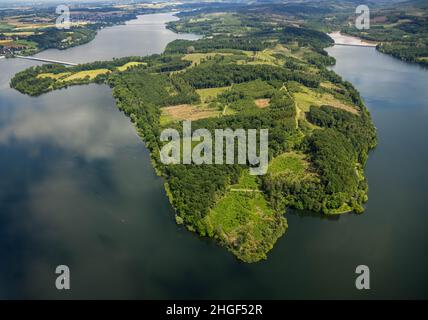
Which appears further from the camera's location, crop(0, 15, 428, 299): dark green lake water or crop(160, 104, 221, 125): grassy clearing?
crop(160, 104, 221, 125): grassy clearing

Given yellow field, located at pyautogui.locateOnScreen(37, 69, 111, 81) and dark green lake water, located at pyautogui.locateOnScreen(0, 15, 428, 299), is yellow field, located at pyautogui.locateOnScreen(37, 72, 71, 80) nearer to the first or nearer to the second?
yellow field, located at pyautogui.locateOnScreen(37, 69, 111, 81)

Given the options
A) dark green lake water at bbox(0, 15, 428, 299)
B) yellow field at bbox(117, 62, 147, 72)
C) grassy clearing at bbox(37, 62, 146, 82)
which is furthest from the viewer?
yellow field at bbox(117, 62, 147, 72)

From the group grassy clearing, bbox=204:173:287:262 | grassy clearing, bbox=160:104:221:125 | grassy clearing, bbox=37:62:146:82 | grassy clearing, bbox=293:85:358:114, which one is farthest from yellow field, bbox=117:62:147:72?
grassy clearing, bbox=204:173:287:262

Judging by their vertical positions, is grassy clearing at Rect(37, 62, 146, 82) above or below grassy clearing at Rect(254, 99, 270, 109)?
above

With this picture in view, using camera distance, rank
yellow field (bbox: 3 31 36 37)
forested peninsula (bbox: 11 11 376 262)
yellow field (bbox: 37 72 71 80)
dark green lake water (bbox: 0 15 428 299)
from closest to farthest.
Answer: dark green lake water (bbox: 0 15 428 299) < forested peninsula (bbox: 11 11 376 262) < yellow field (bbox: 37 72 71 80) < yellow field (bbox: 3 31 36 37)

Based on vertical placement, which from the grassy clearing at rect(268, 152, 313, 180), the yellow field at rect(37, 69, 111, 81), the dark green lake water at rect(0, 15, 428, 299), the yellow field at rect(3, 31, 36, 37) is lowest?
the dark green lake water at rect(0, 15, 428, 299)

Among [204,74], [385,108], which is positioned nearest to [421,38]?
[385,108]

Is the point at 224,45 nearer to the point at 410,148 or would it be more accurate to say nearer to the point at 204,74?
the point at 204,74
